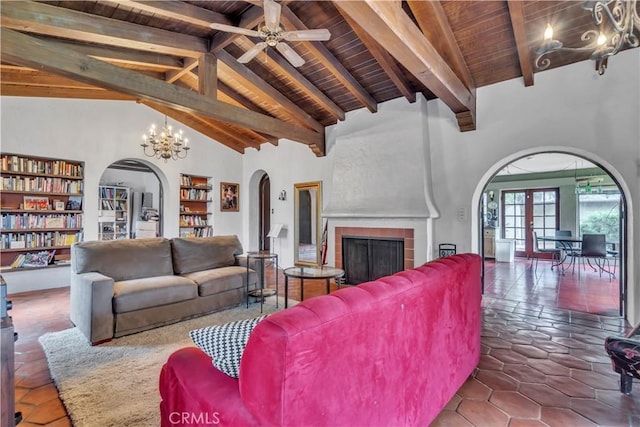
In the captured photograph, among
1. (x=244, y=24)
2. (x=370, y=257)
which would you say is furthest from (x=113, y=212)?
(x=370, y=257)

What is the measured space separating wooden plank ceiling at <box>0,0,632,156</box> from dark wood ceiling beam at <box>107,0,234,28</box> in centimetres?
1

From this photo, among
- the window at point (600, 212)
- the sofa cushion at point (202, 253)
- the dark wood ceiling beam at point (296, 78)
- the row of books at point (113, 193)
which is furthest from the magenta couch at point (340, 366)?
the window at point (600, 212)

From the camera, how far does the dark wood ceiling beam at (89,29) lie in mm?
2830

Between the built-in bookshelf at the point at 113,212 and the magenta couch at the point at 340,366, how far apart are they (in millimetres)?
7857

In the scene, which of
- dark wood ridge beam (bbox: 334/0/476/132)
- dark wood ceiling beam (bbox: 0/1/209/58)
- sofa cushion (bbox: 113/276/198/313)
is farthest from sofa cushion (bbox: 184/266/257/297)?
dark wood ridge beam (bbox: 334/0/476/132)

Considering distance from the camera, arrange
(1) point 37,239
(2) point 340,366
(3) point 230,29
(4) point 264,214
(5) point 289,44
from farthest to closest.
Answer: (4) point 264,214, (1) point 37,239, (5) point 289,44, (3) point 230,29, (2) point 340,366

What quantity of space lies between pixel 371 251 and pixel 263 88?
3241 millimetres

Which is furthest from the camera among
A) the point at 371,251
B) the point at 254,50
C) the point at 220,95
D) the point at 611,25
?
the point at 220,95

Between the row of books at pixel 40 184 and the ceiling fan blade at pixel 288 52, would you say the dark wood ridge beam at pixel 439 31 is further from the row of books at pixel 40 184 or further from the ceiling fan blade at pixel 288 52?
the row of books at pixel 40 184

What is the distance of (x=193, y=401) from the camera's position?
118 cm

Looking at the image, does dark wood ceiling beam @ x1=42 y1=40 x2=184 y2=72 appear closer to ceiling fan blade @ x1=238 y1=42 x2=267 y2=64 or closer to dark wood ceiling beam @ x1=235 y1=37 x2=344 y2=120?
dark wood ceiling beam @ x1=235 y1=37 x2=344 y2=120

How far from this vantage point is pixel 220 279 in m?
3.78

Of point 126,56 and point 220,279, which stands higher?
point 126,56

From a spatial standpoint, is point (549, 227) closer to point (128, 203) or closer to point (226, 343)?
point (226, 343)
